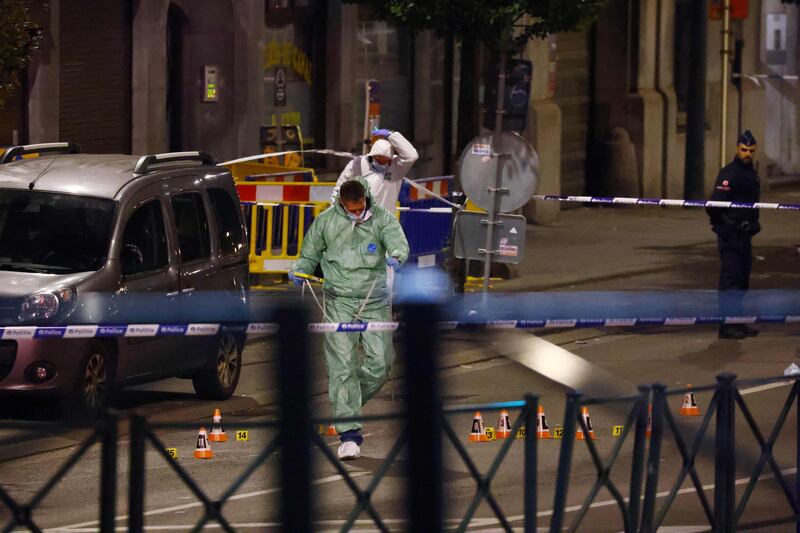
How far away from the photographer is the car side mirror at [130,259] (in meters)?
11.4

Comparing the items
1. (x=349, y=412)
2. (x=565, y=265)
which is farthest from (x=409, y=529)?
(x=565, y=265)

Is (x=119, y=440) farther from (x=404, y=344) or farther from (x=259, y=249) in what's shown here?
(x=259, y=249)

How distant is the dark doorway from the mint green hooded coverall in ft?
33.9

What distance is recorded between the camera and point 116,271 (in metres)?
11.2

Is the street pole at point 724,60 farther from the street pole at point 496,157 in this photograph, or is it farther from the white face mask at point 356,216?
the white face mask at point 356,216

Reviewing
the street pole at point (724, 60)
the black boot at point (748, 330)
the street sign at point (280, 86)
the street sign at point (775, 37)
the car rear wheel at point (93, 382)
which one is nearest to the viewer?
the car rear wheel at point (93, 382)

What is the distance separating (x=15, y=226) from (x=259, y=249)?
5.95 metres

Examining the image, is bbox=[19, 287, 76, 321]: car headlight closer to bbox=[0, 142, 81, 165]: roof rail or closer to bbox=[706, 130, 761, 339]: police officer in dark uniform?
bbox=[0, 142, 81, 165]: roof rail

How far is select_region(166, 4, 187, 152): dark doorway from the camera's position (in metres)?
20.8

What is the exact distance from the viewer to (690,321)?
35.0 ft

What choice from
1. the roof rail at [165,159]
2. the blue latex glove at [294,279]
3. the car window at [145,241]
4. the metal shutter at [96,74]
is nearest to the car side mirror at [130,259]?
the car window at [145,241]

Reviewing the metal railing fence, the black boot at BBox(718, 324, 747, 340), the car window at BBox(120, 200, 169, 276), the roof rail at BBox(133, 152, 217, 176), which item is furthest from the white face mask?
the black boot at BBox(718, 324, 747, 340)

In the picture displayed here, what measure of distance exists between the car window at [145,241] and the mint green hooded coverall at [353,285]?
121 centimetres

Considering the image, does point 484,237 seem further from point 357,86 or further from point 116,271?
point 357,86
